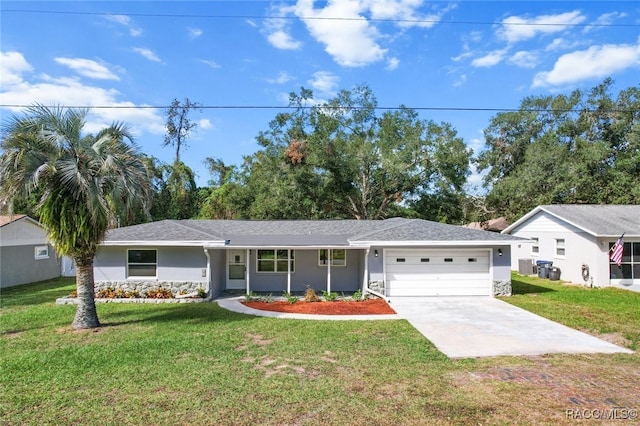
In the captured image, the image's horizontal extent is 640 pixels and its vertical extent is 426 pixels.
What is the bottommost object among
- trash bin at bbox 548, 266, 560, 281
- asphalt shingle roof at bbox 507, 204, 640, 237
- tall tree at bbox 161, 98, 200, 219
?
trash bin at bbox 548, 266, 560, 281

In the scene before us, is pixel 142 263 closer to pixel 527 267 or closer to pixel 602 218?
pixel 527 267

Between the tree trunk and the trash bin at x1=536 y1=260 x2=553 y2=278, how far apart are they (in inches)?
782

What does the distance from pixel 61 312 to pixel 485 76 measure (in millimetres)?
17204

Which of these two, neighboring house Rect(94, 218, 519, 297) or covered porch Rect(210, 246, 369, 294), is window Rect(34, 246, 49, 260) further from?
covered porch Rect(210, 246, 369, 294)

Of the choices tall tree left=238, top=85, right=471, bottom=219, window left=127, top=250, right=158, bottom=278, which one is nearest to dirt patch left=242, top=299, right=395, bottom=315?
window left=127, top=250, right=158, bottom=278

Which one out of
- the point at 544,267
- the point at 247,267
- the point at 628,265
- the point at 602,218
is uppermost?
the point at 602,218

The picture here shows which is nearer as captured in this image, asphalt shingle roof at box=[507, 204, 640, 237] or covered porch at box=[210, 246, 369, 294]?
covered porch at box=[210, 246, 369, 294]

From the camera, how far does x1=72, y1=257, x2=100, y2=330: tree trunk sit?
Answer: 33.9ft

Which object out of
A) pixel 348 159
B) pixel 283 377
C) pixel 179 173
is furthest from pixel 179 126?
pixel 283 377

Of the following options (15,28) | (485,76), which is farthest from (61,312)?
(485,76)

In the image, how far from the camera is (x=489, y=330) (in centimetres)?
984

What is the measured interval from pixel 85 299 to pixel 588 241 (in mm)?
19757

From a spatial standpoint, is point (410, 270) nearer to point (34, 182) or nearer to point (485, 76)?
point (485, 76)

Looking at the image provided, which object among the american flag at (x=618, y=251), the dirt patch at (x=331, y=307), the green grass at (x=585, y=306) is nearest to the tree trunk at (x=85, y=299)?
the dirt patch at (x=331, y=307)
